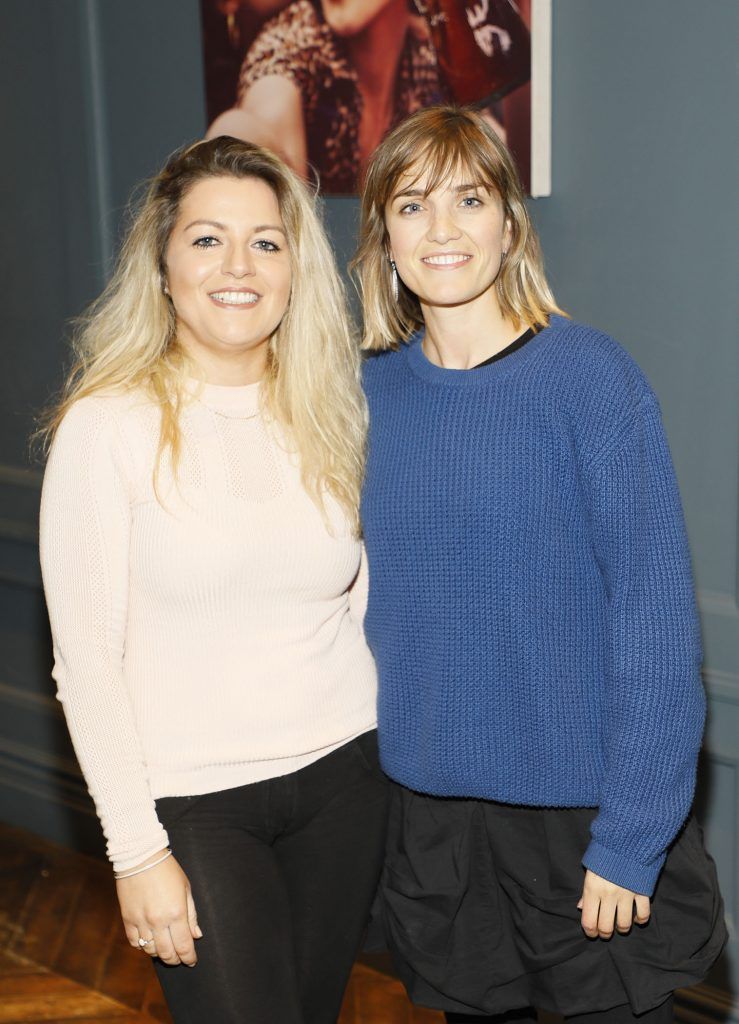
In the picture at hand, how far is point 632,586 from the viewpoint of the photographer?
1732 millimetres

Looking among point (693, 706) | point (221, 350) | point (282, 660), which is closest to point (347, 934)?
point (282, 660)

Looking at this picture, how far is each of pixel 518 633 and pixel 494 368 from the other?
40 centimetres

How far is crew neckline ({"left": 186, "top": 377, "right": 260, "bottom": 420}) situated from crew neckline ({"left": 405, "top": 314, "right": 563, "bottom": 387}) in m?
0.28

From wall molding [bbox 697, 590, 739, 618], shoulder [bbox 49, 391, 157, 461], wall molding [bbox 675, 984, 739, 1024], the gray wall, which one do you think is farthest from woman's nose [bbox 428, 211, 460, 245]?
wall molding [bbox 675, 984, 739, 1024]

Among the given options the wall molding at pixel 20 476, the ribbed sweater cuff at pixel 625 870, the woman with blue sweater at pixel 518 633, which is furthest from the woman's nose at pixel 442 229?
the wall molding at pixel 20 476

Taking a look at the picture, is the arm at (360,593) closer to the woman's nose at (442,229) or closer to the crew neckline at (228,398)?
the crew neckline at (228,398)

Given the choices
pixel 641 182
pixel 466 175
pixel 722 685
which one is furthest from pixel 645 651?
pixel 641 182

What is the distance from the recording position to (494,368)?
1.86 m

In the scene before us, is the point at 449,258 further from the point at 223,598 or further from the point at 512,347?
the point at 223,598

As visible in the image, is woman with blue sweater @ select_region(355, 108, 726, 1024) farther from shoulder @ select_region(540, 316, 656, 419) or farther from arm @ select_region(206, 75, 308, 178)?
arm @ select_region(206, 75, 308, 178)

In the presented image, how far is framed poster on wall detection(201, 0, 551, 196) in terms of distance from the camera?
101 inches

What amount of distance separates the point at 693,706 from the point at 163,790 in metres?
0.79

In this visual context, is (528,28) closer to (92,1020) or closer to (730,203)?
(730,203)

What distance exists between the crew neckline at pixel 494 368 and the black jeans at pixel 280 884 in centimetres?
60
